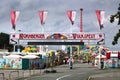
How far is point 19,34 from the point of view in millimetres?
84000

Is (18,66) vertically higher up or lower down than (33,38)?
lower down

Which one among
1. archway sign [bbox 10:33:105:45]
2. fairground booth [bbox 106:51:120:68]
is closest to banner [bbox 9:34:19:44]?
archway sign [bbox 10:33:105:45]

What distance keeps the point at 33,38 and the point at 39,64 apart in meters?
9.15

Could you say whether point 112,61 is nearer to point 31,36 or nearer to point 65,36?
point 65,36

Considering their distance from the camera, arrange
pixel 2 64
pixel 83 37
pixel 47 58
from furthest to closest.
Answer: pixel 47 58, pixel 2 64, pixel 83 37

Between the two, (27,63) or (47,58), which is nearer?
(27,63)

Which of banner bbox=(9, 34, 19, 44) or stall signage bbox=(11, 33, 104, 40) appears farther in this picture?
banner bbox=(9, 34, 19, 44)

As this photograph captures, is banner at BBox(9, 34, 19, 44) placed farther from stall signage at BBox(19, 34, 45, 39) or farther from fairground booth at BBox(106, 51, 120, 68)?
fairground booth at BBox(106, 51, 120, 68)

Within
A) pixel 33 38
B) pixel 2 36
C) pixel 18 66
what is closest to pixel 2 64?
pixel 18 66

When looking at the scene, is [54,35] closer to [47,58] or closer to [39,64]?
[39,64]

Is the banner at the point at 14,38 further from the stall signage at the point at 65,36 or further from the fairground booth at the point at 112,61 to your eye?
the fairground booth at the point at 112,61

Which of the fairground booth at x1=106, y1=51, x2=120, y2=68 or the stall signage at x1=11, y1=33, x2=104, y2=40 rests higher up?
the stall signage at x1=11, y1=33, x2=104, y2=40

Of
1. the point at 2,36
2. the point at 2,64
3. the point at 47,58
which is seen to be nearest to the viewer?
the point at 2,64

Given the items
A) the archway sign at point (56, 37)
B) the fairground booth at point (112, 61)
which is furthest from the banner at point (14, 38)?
the fairground booth at point (112, 61)
